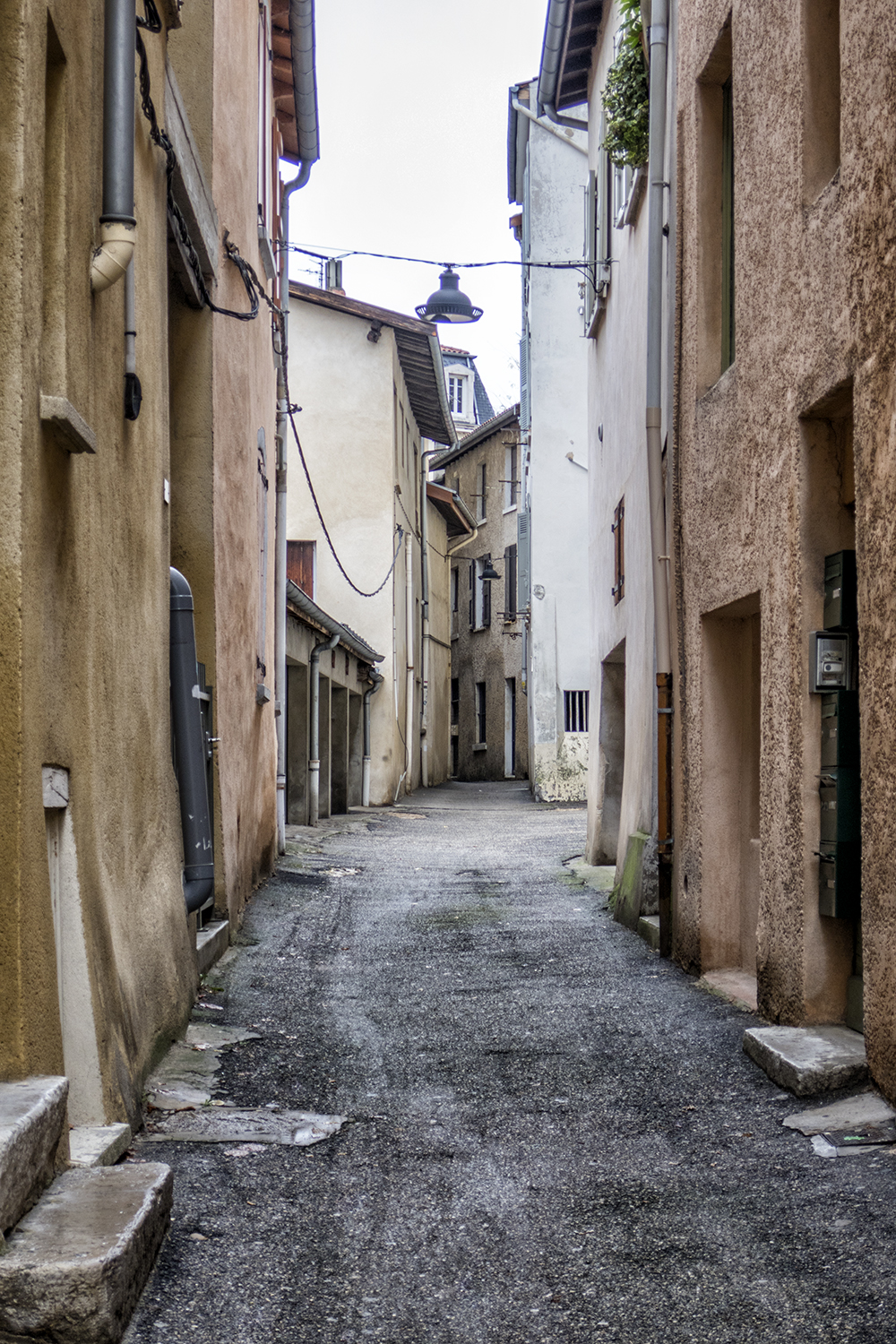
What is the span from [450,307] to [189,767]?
44.5 feet

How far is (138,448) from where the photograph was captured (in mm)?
5285

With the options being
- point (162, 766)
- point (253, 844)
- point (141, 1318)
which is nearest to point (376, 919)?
point (253, 844)

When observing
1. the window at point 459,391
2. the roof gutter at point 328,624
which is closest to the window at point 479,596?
the roof gutter at point 328,624

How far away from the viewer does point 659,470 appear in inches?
328

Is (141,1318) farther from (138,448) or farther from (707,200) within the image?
(707,200)

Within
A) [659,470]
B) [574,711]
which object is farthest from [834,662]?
[574,711]

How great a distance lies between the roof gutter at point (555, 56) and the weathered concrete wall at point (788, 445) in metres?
5.00

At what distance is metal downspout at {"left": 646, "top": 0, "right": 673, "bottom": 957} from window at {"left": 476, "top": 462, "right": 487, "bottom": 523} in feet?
91.4

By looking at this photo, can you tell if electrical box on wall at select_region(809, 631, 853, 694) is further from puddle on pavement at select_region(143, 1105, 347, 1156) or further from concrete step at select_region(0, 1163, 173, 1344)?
concrete step at select_region(0, 1163, 173, 1344)

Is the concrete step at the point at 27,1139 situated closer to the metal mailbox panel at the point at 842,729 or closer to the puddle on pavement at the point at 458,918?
the metal mailbox panel at the point at 842,729

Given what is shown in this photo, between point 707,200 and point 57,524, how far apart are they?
494 centimetres

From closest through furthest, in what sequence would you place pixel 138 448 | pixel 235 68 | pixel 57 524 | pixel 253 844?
pixel 57 524, pixel 138 448, pixel 235 68, pixel 253 844

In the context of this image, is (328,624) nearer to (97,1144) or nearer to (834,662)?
(834,662)

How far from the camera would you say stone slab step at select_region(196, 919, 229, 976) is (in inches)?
269
